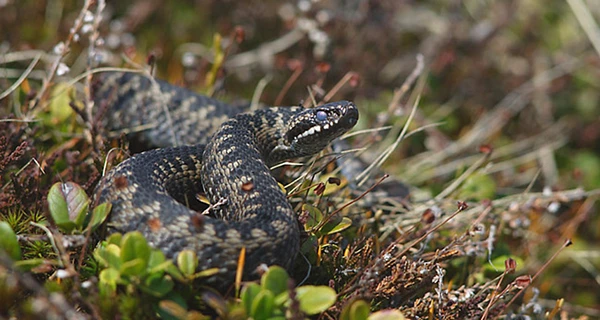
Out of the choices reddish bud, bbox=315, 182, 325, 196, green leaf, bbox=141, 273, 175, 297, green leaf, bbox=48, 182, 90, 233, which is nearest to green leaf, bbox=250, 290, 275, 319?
green leaf, bbox=141, 273, 175, 297

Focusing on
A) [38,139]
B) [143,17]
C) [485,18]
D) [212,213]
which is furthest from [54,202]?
[485,18]

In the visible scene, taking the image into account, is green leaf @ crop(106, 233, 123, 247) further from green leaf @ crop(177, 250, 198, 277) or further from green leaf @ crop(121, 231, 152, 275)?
green leaf @ crop(177, 250, 198, 277)

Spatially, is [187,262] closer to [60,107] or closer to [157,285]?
[157,285]

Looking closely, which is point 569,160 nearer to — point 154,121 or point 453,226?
point 453,226

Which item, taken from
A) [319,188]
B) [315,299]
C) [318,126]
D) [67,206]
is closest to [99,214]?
[67,206]

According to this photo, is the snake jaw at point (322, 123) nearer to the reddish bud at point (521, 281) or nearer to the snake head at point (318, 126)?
the snake head at point (318, 126)
